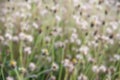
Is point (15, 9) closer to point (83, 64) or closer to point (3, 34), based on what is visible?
point (3, 34)

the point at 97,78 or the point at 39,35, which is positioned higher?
the point at 39,35

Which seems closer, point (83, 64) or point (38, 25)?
point (83, 64)

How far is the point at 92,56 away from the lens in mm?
2752

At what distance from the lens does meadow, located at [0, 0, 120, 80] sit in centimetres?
243

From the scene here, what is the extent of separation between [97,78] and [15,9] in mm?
1036

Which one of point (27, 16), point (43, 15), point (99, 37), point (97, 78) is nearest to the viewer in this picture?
point (97, 78)

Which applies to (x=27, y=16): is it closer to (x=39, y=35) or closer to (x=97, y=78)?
(x=39, y=35)

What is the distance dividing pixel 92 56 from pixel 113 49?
30 cm

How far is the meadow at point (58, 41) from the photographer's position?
2.43 meters

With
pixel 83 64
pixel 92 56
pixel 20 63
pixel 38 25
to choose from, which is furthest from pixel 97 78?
pixel 38 25

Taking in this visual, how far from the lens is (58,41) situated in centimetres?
282

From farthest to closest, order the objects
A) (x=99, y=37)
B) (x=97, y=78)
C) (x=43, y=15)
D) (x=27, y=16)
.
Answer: (x=43, y=15)
(x=27, y=16)
(x=99, y=37)
(x=97, y=78)

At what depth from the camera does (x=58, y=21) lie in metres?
2.94

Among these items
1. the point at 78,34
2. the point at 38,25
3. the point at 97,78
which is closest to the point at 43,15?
the point at 38,25
